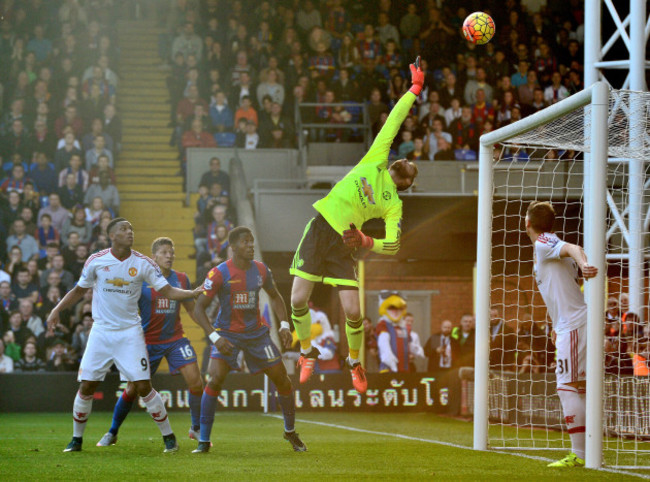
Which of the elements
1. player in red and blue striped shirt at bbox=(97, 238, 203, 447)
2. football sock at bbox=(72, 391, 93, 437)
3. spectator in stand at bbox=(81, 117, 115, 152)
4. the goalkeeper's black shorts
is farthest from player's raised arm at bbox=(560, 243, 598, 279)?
spectator in stand at bbox=(81, 117, 115, 152)

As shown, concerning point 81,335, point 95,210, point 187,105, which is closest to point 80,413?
point 81,335

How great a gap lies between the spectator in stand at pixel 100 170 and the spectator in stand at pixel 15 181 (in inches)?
46.4

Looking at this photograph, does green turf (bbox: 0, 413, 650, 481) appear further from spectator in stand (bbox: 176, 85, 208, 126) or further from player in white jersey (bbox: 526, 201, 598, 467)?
spectator in stand (bbox: 176, 85, 208, 126)

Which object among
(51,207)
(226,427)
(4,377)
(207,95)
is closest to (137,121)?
(207,95)

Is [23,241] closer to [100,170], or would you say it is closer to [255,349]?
[100,170]

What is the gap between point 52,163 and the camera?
19.8 metres

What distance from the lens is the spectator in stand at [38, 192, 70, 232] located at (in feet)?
61.7

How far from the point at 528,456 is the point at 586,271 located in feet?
7.17

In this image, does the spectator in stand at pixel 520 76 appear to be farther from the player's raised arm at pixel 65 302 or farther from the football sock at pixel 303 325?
the player's raised arm at pixel 65 302

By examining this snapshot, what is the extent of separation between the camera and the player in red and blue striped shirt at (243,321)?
32.9 feet

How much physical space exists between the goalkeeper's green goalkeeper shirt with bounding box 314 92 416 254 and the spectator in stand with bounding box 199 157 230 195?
10572mm

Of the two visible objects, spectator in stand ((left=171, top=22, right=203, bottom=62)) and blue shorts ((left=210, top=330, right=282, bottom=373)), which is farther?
spectator in stand ((left=171, top=22, right=203, bottom=62))

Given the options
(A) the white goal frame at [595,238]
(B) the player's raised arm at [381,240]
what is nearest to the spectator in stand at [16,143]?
(B) the player's raised arm at [381,240]

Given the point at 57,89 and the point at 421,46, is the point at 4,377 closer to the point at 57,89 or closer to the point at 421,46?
the point at 57,89
